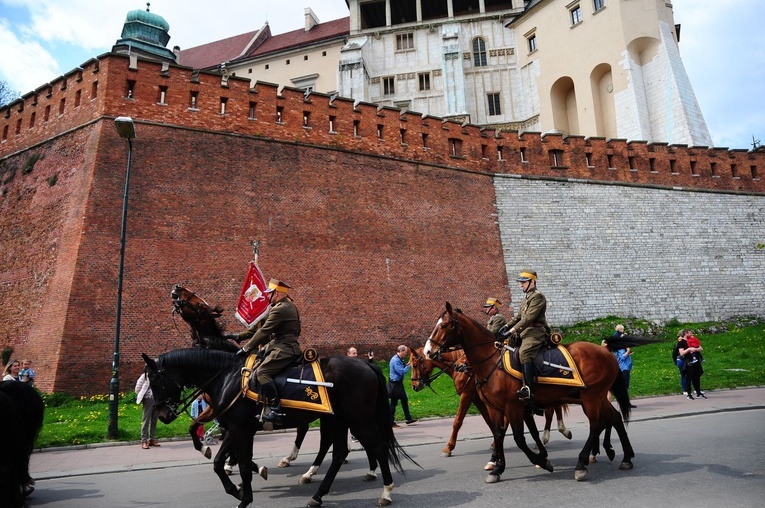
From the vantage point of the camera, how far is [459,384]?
31.3ft

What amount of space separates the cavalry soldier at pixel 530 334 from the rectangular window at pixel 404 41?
4169 centimetres

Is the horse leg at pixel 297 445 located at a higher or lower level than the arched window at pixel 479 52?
lower

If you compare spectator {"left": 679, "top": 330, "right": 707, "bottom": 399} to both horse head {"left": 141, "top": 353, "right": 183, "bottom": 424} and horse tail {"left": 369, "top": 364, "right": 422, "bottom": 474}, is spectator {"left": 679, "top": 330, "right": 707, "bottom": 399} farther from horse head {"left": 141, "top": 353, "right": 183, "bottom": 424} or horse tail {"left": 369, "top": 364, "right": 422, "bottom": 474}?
horse head {"left": 141, "top": 353, "right": 183, "bottom": 424}

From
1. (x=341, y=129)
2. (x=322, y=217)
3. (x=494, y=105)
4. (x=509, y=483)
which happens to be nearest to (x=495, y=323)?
(x=509, y=483)

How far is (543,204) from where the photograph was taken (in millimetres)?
25047

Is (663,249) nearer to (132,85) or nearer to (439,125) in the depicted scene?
(439,125)

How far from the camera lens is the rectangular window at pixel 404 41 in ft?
149

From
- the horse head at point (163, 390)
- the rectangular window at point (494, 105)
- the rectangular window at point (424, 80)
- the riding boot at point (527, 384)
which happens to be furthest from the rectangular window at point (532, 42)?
the horse head at point (163, 390)

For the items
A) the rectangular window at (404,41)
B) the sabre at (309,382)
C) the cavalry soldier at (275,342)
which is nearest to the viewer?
the cavalry soldier at (275,342)

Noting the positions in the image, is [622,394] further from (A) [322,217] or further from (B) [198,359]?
(A) [322,217]

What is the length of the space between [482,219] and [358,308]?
770 cm

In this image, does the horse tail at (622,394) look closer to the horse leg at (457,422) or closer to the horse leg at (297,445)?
the horse leg at (457,422)

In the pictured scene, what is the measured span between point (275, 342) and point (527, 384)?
3600 mm

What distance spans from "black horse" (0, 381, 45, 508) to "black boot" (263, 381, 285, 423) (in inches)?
103
